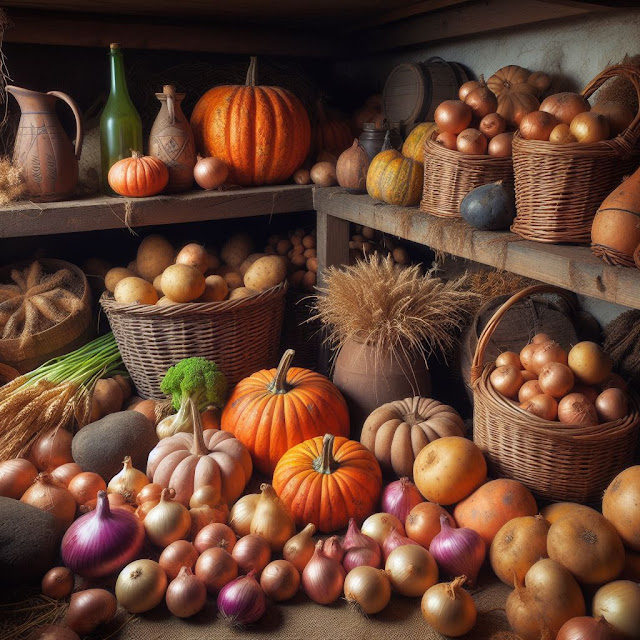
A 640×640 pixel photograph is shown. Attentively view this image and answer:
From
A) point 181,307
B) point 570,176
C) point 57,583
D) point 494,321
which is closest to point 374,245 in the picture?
point 181,307

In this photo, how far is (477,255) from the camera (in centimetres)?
226

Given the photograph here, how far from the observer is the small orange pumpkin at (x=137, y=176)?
2844mm

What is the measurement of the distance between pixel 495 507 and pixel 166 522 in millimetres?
1020

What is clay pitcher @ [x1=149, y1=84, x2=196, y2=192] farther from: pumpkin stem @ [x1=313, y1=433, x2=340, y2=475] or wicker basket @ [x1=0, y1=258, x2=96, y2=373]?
pumpkin stem @ [x1=313, y1=433, x2=340, y2=475]

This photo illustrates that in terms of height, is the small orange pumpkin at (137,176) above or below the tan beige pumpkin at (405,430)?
above

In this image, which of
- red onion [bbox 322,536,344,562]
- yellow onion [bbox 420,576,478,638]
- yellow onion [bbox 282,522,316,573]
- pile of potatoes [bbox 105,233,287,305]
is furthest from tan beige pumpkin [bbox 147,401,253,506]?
yellow onion [bbox 420,576,478,638]

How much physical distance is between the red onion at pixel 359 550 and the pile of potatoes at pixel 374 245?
5.67ft

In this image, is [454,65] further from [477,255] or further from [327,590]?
[327,590]

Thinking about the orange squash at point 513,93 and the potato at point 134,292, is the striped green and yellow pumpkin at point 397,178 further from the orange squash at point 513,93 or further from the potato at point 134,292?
the potato at point 134,292

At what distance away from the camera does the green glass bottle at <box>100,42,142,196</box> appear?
Result: 9.73 feet

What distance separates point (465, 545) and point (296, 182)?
2078 mm

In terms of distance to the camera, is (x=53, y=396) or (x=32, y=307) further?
(x=32, y=307)

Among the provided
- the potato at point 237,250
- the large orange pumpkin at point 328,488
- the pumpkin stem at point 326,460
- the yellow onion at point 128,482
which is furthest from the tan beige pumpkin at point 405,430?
the potato at point 237,250

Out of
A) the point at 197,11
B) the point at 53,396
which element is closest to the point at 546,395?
the point at 53,396
